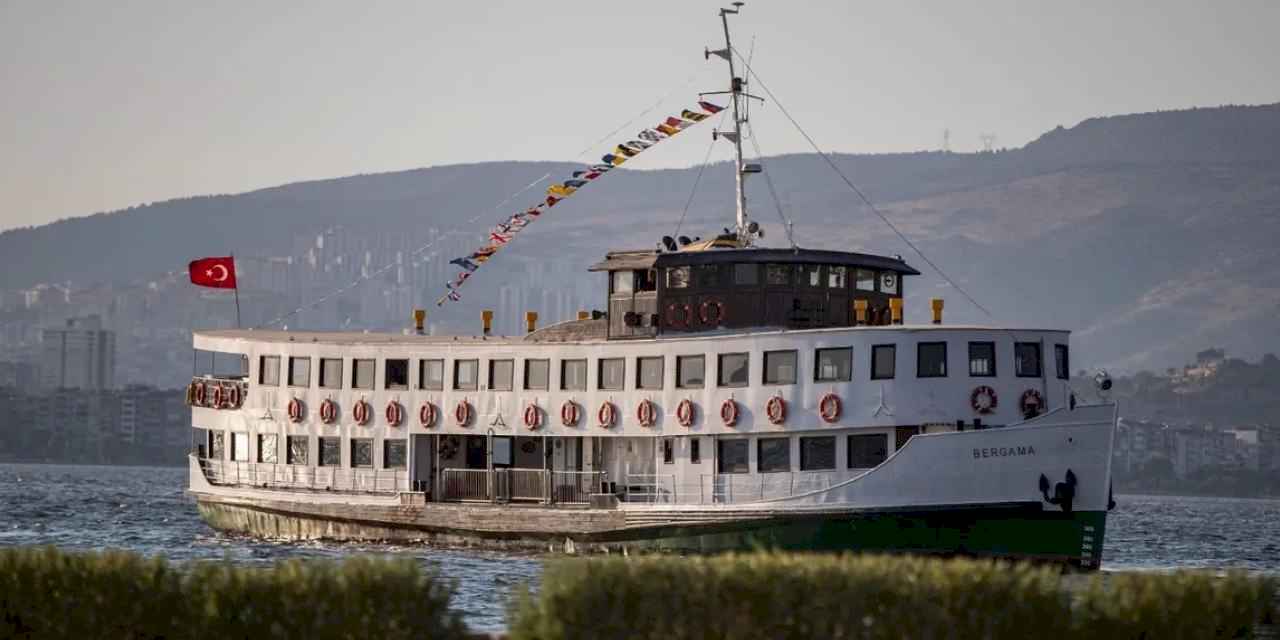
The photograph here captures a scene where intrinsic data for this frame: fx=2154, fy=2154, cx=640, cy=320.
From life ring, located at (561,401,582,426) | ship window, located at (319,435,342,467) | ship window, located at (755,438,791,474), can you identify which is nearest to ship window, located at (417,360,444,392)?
ship window, located at (319,435,342,467)

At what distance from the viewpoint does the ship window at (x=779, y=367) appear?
40.5 metres

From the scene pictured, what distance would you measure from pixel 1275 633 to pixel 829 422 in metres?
17.4

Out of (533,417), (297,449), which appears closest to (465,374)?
(533,417)

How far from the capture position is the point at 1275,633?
2269cm

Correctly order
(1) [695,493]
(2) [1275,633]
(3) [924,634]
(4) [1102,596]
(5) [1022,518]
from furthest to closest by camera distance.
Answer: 1. (1) [695,493]
2. (5) [1022,518]
3. (2) [1275,633]
4. (4) [1102,596]
5. (3) [924,634]

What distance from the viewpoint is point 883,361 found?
129 feet

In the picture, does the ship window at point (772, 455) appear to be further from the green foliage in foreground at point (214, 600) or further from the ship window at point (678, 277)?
the green foliage in foreground at point (214, 600)

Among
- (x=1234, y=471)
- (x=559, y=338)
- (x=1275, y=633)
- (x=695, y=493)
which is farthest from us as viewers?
(x=1234, y=471)

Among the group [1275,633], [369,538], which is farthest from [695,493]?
[1275,633]

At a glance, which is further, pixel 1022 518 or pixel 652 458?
pixel 652 458

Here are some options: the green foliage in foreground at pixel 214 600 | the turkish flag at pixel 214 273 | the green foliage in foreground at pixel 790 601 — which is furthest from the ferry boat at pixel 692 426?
the green foliage in foreground at pixel 214 600

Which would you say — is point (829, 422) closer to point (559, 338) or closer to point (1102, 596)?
point (559, 338)

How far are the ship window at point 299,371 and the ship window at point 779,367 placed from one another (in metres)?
12.3

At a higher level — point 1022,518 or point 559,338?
point 559,338
